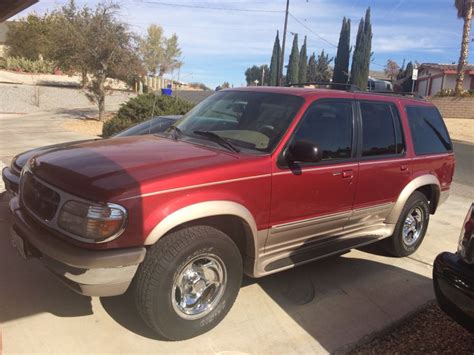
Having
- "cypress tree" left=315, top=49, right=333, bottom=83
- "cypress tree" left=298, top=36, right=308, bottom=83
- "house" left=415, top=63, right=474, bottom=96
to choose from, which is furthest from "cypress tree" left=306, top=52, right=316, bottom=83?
"house" left=415, top=63, right=474, bottom=96

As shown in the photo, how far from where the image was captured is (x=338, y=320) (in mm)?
3836

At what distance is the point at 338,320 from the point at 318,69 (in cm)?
7935

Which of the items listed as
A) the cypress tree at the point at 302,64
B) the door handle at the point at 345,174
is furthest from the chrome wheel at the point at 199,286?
the cypress tree at the point at 302,64

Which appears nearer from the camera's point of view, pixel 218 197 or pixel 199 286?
pixel 218 197

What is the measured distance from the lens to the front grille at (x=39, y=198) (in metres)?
3.19

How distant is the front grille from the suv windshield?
132 centimetres

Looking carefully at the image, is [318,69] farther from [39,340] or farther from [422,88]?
[39,340]

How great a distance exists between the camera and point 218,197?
129 inches

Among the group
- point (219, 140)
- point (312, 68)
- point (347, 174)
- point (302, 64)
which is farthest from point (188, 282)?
point (312, 68)

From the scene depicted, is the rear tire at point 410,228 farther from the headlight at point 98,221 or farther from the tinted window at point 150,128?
the tinted window at point 150,128

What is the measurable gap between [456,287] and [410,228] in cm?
250

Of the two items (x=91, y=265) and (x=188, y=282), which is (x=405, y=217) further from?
(x=91, y=265)

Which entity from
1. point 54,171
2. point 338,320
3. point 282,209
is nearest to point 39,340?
point 54,171

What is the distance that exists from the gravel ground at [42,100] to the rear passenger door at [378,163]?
963 inches
